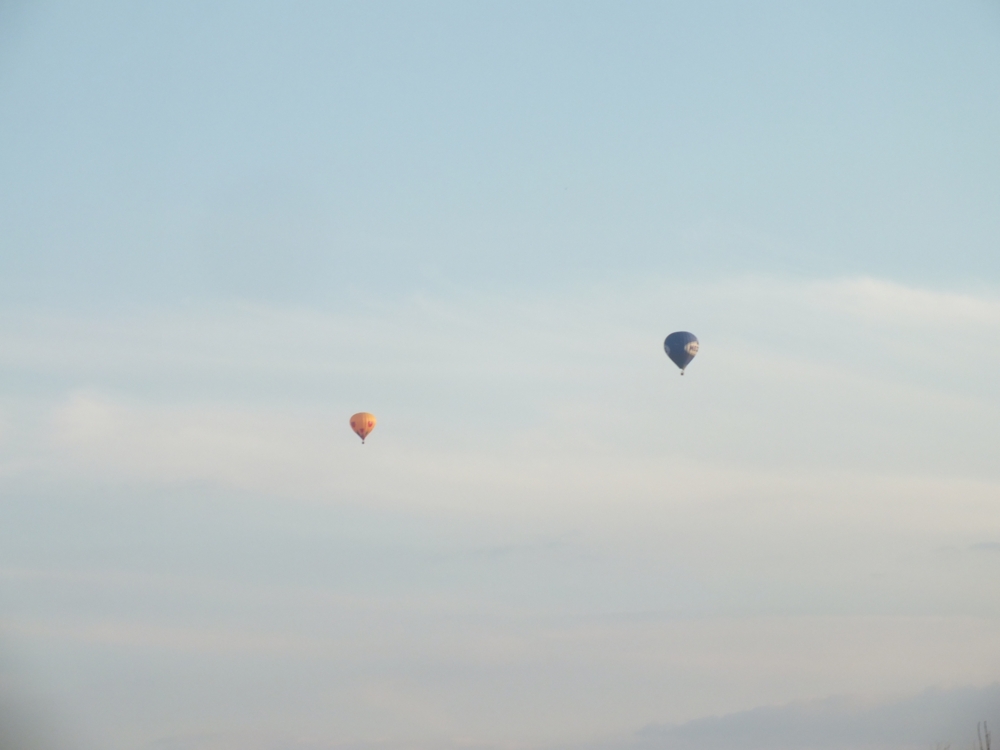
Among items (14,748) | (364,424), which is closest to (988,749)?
(364,424)

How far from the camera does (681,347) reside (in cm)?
7569

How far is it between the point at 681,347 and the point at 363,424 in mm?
27111

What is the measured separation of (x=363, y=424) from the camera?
7856cm

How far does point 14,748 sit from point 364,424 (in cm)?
5080

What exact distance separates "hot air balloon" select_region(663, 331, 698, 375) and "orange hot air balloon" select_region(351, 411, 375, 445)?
1000 inches

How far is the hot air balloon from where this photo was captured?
2972 inches

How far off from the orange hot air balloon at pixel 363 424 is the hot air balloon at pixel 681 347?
25.4 m

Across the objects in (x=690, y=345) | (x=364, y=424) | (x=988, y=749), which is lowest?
(x=988, y=749)

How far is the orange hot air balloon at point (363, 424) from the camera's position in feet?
257

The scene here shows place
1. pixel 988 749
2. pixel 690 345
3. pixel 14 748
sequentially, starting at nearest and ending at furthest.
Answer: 1. pixel 988 749
2. pixel 690 345
3. pixel 14 748

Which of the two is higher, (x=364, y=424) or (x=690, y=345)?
(x=690, y=345)

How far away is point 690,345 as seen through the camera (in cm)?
7612

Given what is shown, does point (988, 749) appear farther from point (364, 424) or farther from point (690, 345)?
point (364, 424)

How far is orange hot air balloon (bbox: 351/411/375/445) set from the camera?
78375 mm
